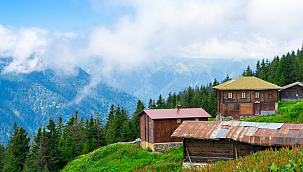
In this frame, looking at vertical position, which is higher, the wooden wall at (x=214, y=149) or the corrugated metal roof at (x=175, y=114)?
the corrugated metal roof at (x=175, y=114)

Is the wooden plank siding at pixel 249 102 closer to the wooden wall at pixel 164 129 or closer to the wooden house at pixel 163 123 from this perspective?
the wooden house at pixel 163 123

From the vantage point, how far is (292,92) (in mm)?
54188

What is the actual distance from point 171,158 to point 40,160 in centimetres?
3430

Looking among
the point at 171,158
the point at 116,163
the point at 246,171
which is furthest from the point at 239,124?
the point at 116,163

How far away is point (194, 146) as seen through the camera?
76.1ft

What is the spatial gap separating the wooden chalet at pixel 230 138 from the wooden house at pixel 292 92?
37.5m

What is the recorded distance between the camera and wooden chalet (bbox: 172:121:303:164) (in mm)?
18781

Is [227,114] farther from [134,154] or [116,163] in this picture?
[116,163]

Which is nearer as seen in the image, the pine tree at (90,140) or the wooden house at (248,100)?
the wooden house at (248,100)

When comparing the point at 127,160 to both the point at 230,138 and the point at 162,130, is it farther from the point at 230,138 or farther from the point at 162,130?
the point at 230,138

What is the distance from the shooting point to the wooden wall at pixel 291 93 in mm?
53525

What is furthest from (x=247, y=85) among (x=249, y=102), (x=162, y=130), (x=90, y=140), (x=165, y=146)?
(x=90, y=140)

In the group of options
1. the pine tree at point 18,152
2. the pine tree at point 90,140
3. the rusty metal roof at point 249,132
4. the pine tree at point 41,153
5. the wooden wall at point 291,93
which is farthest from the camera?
the pine tree at point 90,140

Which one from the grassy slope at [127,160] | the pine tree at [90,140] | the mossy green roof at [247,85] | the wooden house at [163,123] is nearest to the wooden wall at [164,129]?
the wooden house at [163,123]
